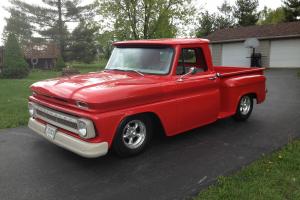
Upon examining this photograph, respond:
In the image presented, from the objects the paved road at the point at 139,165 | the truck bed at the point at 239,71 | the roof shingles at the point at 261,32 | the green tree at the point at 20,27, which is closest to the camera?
the paved road at the point at 139,165

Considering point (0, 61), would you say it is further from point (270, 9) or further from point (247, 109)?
point (270, 9)

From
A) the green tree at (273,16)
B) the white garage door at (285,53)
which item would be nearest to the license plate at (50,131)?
the white garage door at (285,53)

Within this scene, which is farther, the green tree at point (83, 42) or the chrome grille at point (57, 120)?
the green tree at point (83, 42)

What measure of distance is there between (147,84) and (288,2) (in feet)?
123

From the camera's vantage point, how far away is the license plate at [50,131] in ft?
15.1

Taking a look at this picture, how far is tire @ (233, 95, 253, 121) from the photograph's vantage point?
6869 mm

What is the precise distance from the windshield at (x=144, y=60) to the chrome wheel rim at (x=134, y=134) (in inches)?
39.9

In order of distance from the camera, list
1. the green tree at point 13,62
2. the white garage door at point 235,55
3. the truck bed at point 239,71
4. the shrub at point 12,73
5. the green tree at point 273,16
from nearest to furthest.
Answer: the truck bed at point 239,71 → the shrub at point 12,73 → the green tree at point 13,62 → the white garage door at point 235,55 → the green tree at point 273,16

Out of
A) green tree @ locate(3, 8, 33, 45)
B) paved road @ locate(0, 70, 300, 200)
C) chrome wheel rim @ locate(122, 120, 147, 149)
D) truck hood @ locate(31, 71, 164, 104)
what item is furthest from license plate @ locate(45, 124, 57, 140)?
green tree @ locate(3, 8, 33, 45)

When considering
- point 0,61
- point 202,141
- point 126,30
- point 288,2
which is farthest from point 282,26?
point 202,141

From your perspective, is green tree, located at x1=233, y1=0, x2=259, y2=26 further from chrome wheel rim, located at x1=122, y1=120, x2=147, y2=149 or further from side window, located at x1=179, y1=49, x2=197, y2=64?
chrome wheel rim, located at x1=122, y1=120, x2=147, y2=149

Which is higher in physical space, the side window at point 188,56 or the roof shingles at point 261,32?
the roof shingles at point 261,32

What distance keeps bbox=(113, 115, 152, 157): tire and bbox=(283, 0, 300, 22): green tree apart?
121ft

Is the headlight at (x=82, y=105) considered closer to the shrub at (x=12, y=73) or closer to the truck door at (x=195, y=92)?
the truck door at (x=195, y=92)
